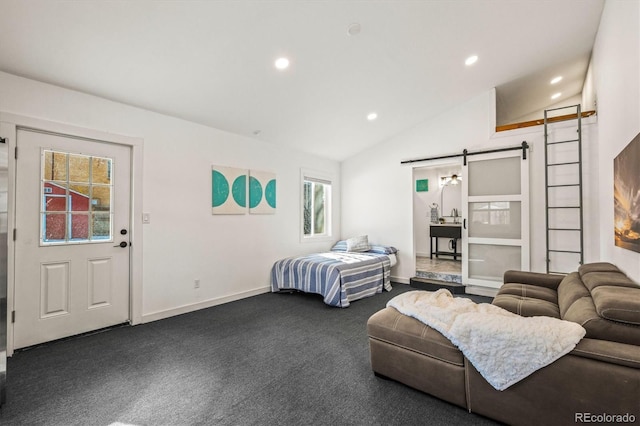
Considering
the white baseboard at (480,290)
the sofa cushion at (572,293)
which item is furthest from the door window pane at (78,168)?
the white baseboard at (480,290)

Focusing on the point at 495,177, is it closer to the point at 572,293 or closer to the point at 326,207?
the point at 572,293

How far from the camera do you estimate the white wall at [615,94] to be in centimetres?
199

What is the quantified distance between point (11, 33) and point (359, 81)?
311 centimetres

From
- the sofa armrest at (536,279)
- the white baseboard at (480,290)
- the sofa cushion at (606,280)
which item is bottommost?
the white baseboard at (480,290)

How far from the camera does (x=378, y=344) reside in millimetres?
2088

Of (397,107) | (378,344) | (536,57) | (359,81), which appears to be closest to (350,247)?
(397,107)

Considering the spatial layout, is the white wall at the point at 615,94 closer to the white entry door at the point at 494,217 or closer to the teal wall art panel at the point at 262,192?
the white entry door at the point at 494,217

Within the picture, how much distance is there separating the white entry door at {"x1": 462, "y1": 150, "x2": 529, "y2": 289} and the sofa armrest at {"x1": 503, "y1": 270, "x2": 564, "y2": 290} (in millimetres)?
1190

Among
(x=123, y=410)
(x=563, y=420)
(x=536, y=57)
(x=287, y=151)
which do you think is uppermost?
(x=536, y=57)

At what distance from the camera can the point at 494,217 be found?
438 centimetres

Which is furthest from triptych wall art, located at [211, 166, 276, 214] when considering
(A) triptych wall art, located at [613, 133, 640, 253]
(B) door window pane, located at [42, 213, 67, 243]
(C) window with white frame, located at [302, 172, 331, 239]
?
(A) triptych wall art, located at [613, 133, 640, 253]

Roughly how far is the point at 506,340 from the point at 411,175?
3889 millimetres

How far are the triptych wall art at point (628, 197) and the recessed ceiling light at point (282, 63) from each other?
283 cm

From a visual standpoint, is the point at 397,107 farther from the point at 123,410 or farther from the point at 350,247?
the point at 123,410
